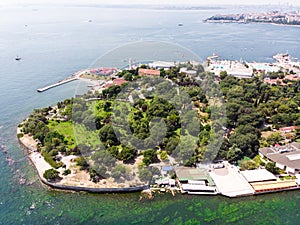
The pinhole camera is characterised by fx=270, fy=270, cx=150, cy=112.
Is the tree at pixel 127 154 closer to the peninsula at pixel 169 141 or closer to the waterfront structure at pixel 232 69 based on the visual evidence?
the peninsula at pixel 169 141

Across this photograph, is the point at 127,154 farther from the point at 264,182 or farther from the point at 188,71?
the point at 188,71

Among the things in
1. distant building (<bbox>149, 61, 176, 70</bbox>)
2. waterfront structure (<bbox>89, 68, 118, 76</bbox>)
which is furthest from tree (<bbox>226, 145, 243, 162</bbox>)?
waterfront structure (<bbox>89, 68, 118, 76</bbox>)

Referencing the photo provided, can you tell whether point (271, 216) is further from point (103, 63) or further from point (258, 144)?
point (103, 63)

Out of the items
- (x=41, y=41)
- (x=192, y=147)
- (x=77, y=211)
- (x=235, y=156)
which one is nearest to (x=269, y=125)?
(x=235, y=156)

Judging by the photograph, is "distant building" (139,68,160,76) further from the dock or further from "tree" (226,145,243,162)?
"tree" (226,145,243,162)

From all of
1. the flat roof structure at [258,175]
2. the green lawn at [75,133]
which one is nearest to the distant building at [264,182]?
the flat roof structure at [258,175]
